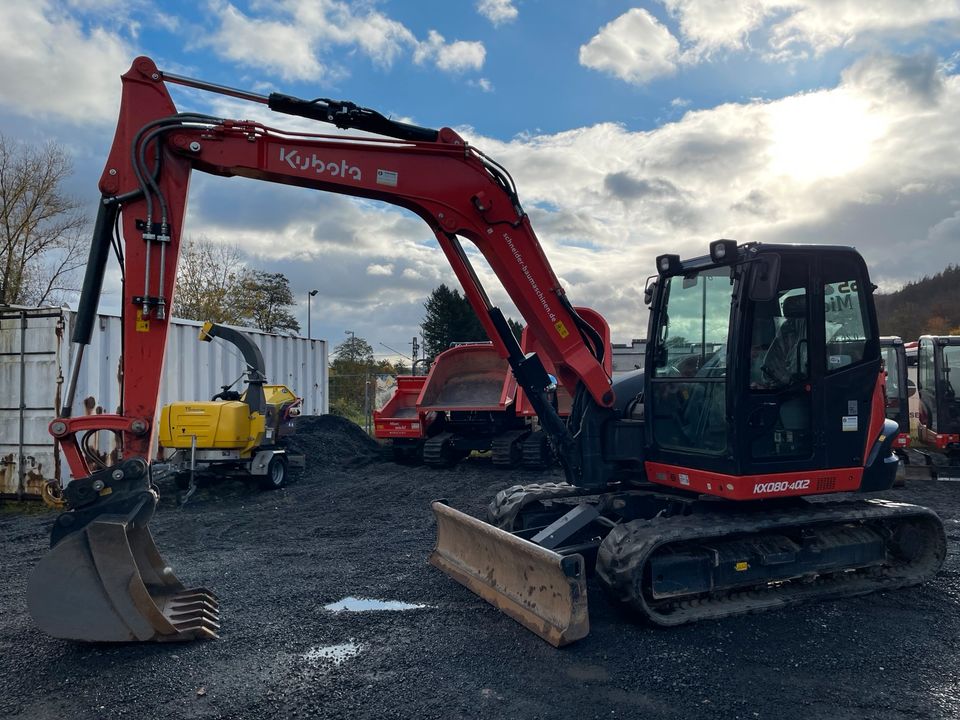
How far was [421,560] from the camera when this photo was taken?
21.6 feet

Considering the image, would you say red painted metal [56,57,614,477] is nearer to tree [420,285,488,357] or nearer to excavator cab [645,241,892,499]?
excavator cab [645,241,892,499]

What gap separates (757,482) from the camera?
16.6ft

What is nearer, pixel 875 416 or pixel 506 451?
pixel 875 416

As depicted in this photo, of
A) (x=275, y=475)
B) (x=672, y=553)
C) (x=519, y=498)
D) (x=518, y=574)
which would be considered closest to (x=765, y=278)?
(x=672, y=553)

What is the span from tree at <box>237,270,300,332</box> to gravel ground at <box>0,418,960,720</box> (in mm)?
24999

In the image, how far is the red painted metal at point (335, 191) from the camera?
15.3 feet

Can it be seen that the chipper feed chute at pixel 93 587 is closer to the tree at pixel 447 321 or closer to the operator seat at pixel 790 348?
the operator seat at pixel 790 348

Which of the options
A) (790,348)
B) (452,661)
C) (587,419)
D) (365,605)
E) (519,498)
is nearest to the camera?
(452,661)

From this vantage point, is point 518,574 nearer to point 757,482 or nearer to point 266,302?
point 757,482

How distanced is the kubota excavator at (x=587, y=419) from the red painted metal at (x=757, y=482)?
1cm

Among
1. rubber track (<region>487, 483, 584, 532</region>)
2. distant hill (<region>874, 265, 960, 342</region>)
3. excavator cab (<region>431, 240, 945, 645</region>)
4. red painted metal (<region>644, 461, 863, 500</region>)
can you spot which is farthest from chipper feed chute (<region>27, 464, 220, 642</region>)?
distant hill (<region>874, 265, 960, 342</region>)

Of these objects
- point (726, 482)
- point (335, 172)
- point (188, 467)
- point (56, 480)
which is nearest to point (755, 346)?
point (726, 482)

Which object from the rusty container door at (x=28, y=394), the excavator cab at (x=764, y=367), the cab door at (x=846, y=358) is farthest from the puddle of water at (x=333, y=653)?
the rusty container door at (x=28, y=394)

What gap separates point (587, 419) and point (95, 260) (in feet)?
11.5
